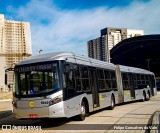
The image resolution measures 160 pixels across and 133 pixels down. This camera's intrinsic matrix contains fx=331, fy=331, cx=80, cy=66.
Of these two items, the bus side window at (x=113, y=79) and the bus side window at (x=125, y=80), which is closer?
the bus side window at (x=113, y=79)

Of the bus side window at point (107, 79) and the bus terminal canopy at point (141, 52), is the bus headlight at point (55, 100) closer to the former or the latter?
the bus side window at point (107, 79)

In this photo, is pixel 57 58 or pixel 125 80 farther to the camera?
pixel 125 80

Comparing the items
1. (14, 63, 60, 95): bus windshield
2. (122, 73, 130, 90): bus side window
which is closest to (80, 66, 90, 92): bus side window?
(14, 63, 60, 95): bus windshield

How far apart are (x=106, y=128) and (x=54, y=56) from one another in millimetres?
3670

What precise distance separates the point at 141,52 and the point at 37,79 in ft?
328

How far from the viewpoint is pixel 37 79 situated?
42.3ft

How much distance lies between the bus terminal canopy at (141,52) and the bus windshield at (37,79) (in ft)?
301

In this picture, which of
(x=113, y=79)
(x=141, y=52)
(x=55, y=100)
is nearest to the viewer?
(x=55, y=100)

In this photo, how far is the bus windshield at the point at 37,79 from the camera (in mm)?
12562

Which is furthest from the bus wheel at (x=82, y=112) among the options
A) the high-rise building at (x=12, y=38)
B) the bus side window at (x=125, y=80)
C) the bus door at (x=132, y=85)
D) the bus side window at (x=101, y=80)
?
the high-rise building at (x=12, y=38)

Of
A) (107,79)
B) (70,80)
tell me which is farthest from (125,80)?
(70,80)

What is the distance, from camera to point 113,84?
21250mm

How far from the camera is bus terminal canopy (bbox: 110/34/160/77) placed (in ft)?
346

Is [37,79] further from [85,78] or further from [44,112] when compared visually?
[85,78]
